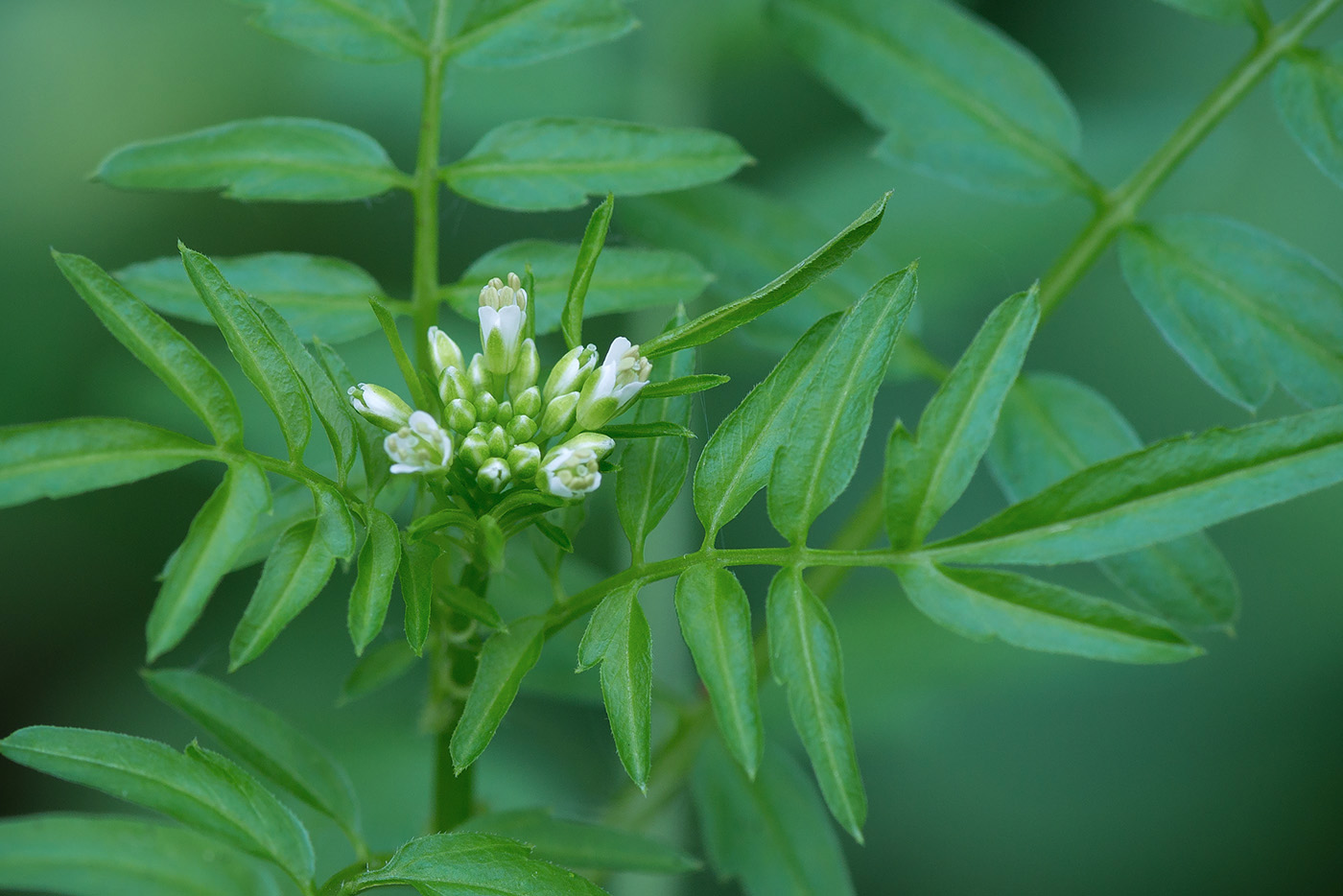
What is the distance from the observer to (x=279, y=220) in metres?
2.53

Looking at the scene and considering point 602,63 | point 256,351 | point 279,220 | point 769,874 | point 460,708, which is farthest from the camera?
point 602,63

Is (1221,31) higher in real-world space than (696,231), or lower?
higher

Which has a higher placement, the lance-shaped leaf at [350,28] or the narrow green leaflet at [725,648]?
the lance-shaped leaf at [350,28]

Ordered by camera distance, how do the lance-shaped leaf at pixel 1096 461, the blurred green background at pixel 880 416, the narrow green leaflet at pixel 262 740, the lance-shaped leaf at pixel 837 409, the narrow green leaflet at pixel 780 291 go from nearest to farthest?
the narrow green leaflet at pixel 780 291, the lance-shaped leaf at pixel 837 409, the narrow green leaflet at pixel 262 740, the lance-shaped leaf at pixel 1096 461, the blurred green background at pixel 880 416

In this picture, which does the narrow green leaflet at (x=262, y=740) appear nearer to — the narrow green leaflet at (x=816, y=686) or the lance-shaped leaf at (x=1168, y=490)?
→ the narrow green leaflet at (x=816, y=686)

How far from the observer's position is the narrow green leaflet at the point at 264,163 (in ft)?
4.48

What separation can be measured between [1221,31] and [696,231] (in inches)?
73.3

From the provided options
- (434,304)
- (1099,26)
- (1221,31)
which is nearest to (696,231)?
(434,304)

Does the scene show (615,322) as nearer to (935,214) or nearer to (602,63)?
(602,63)

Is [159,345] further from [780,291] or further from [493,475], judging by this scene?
[780,291]

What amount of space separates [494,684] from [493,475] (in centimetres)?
20

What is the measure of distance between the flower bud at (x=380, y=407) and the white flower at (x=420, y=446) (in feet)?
0.11

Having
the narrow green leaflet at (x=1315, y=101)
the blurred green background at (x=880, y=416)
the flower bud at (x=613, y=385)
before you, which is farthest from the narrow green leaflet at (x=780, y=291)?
the blurred green background at (x=880, y=416)

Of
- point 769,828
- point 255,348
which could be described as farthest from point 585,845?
point 255,348
